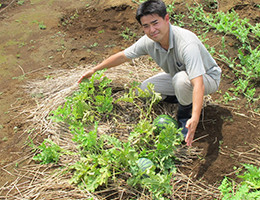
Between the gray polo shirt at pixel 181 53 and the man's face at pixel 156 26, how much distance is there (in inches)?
4.3

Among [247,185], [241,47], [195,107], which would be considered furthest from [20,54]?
[247,185]

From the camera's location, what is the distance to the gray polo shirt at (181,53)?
314 cm

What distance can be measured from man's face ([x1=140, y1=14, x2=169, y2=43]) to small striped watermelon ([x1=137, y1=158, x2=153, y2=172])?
4.75 ft

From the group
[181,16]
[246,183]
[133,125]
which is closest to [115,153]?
[133,125]

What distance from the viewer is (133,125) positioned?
3.78 meters

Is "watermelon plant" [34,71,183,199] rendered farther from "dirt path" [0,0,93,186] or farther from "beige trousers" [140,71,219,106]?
"dirt path" [0,0,93,186]

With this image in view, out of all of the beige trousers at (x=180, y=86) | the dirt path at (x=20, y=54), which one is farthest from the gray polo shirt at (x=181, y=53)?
the dirt path at (x=20, y=54)

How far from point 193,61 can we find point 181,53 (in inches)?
9.0

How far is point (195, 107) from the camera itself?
118 inches

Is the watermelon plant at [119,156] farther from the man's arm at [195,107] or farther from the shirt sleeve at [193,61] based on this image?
the shirt sleeve at [193,61]

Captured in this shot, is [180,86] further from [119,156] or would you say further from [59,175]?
[59,175]

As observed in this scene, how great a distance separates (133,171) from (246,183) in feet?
4.02

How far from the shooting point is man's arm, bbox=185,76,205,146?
2.96 meters

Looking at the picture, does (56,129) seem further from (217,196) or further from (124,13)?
(124,13)
